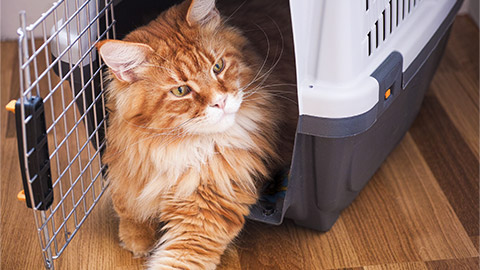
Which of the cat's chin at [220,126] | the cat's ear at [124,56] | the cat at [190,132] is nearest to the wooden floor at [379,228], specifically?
the cat at [190,132]

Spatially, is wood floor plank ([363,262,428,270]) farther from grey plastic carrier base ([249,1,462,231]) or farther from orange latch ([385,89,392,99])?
orange latch ([385,89,392,99])

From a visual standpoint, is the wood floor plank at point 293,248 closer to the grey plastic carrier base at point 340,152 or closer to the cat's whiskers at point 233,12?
the grey plastic carrier base at point 340,152

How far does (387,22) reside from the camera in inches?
54.4

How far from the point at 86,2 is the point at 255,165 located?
0.53 m

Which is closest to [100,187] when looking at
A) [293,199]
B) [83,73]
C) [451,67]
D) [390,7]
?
[83,73]

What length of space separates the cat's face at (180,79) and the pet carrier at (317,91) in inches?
4.4

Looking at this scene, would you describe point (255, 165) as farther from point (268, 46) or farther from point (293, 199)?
point (268, 46)

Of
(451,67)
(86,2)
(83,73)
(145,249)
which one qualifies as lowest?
(451,67)

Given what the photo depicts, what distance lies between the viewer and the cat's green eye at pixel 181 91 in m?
1.28

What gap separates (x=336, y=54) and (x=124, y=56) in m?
0.43

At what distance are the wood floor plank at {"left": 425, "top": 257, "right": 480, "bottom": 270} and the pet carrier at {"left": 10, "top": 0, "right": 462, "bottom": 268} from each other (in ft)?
0.87

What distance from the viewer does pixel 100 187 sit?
170 cm

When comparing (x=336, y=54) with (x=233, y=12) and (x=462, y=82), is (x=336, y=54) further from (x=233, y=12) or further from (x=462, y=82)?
(x=462, y=82)

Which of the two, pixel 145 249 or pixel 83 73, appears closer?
pixel 83 73
